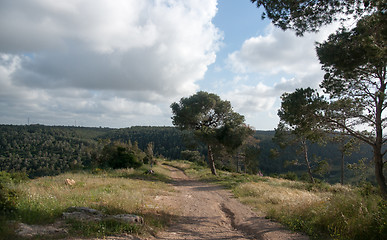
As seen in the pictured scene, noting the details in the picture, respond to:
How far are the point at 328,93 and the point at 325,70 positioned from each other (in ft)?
3.48

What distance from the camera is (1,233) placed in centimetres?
446

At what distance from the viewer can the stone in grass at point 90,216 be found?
5955 millimetres

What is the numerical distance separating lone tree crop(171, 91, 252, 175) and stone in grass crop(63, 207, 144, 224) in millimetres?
17369

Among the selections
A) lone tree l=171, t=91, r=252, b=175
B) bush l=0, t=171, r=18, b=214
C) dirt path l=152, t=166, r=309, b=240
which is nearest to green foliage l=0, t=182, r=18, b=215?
bush l=0, t=171, r=18, b=214

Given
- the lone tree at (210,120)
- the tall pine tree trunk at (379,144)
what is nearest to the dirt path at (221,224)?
the tall pine tree trunk at (379,144)

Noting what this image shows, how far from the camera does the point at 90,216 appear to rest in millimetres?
6211

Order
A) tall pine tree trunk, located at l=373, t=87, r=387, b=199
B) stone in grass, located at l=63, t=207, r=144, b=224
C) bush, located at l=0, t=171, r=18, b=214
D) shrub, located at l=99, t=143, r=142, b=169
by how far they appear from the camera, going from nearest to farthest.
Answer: bush, located at l=0, t=171, r=18, b=214 < stone in grass, located at l=63, t=207, r=144, b=224 < tall pine tree trunk, located at l=373, t=87, r=387, b=199 < shrub, located at l=99, t=143, r=142, b=169

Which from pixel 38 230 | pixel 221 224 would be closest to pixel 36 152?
pixel 38 230

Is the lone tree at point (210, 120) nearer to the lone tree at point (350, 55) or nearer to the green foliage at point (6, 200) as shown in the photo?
the lone tree at point (350, 55)

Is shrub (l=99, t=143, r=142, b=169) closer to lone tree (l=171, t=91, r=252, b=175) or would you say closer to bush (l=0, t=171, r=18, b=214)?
lone tree (l=171, t=91, r=252, b=175)

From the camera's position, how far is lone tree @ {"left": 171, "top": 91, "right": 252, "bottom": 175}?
76.9ft

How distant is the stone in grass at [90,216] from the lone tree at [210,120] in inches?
684

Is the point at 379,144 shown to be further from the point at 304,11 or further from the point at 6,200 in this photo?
the point at 6,200

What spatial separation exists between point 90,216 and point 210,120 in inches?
796
